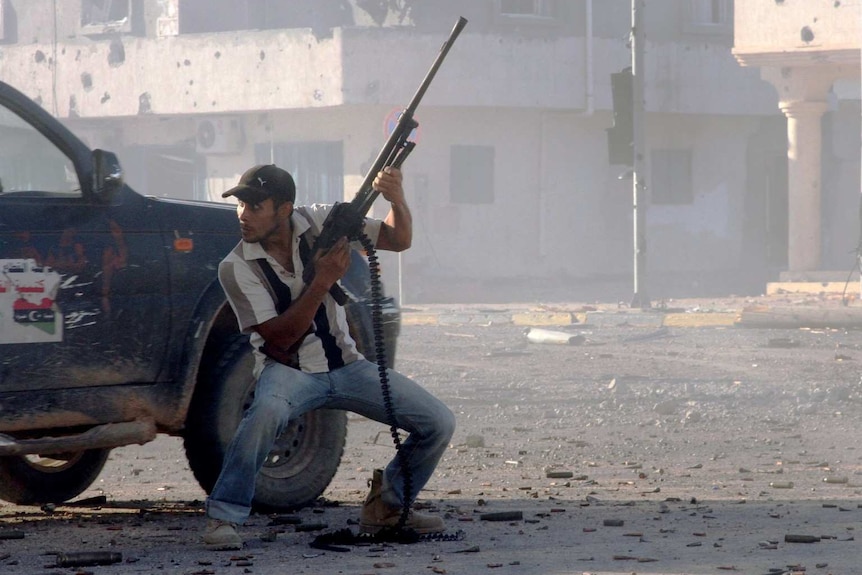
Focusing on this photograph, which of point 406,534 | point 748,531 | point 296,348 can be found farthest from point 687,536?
point 296,348

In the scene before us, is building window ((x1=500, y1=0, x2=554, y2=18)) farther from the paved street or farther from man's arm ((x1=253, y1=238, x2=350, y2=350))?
man's arm ((x1=253, y1=238, x2=350, y2=350))

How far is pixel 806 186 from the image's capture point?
23750mm

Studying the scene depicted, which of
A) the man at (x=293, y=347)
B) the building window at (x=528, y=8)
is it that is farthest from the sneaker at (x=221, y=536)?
the building window at (x=528, y=8)

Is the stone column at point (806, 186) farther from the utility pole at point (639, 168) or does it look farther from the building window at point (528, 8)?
the building window at point (528, 8)

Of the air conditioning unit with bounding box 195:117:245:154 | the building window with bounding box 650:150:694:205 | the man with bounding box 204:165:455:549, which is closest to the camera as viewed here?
the man with bounding box 204:165:455:549

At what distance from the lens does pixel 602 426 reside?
393 inches

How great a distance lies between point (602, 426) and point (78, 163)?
4.75 metres

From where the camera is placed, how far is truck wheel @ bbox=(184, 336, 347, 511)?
21.0 feet

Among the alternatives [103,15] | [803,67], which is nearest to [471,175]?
[803,67]

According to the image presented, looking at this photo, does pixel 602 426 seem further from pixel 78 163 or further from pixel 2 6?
pixel 2 6

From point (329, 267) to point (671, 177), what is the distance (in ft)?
87.0

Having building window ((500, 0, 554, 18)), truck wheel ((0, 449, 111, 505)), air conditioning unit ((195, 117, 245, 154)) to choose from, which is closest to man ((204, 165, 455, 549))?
truck wheel ((0, 449, 111, 505))

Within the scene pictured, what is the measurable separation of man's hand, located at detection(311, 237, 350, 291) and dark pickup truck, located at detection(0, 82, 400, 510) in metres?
1.07

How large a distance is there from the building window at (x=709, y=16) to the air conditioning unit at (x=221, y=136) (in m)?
9.41
